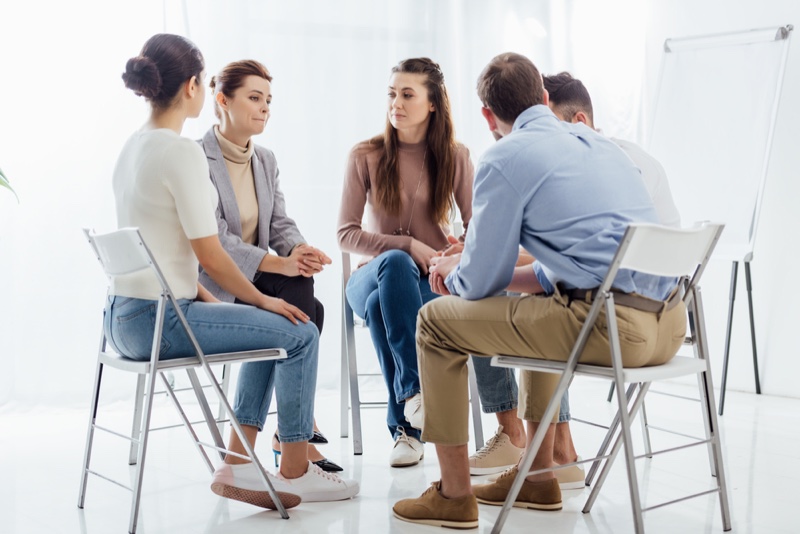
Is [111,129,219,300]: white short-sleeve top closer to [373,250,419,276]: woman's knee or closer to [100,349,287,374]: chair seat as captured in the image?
[100,349,287,374]: chair seat

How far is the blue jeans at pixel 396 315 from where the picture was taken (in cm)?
281

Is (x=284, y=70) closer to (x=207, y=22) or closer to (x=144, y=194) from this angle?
(x=207, y=22)

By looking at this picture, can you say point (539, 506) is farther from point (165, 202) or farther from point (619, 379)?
point (165, 202)

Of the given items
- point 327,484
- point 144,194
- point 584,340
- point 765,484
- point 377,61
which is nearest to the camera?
point 584,340

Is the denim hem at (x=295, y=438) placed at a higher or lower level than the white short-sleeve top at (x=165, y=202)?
lower

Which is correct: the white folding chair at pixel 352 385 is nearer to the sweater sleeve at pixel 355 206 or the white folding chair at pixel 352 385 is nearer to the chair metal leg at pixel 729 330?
the sweater sleeve at pixel 355 206

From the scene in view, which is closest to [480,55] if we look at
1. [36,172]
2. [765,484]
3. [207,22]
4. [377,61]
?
[377,61]

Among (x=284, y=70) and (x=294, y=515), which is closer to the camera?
(x=294, y=515)

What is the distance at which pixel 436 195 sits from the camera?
123 inches

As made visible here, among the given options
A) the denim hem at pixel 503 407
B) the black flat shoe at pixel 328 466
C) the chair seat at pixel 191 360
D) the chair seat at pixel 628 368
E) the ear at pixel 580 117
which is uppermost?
the ear at pixel 580 117

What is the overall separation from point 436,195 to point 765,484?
1.39 m

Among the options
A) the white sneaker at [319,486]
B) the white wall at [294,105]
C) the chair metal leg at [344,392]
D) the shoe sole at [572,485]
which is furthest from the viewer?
the white wall at [294,105]

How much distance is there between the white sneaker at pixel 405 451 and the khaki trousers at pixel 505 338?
0.72m

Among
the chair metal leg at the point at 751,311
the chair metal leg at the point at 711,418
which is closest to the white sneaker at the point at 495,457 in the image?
the chair metal leg at the point at 711,418
